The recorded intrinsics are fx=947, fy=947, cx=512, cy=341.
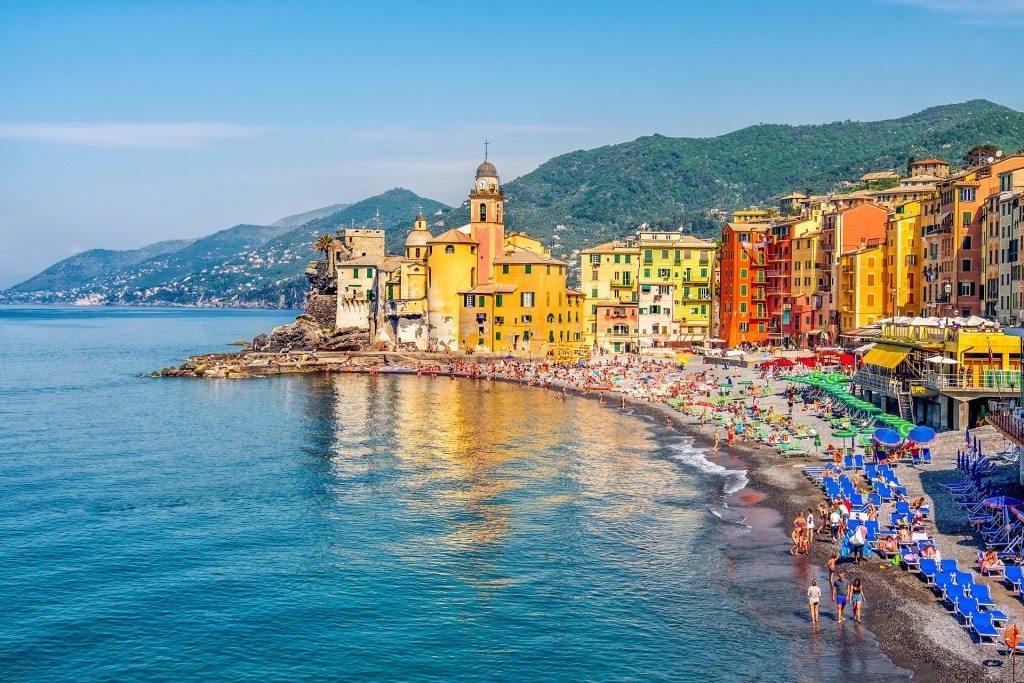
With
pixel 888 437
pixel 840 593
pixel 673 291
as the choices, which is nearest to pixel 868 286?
pixel 673 291

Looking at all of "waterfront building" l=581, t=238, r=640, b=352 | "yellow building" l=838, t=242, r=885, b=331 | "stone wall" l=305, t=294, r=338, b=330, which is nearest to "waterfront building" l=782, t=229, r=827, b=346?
"yellow building" l=838, t=242, r=885, b=331

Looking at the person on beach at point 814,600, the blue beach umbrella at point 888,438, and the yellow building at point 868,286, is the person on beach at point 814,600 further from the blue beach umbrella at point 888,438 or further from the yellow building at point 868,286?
the yellow building at point 868,286

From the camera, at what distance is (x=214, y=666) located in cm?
2841

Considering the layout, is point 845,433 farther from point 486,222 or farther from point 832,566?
point 486,222

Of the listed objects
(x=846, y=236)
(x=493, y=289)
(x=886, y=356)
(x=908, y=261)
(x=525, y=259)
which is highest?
(x=846, y=236)

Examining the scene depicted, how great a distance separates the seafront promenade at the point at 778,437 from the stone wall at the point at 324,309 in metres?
10.8

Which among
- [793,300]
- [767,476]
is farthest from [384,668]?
[793,300]

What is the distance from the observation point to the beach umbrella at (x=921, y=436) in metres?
46.6

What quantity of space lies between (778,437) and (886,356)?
8812 millimetres

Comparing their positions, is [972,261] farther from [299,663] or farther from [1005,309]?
[299,663]

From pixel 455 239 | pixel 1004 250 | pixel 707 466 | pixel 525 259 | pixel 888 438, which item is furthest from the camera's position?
pixel 455 239

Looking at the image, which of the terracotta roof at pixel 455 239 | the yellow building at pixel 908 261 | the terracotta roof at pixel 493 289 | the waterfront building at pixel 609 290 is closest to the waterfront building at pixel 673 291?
the waterfront building at pixel 609 290

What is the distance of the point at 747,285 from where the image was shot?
110 m

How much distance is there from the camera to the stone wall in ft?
436
